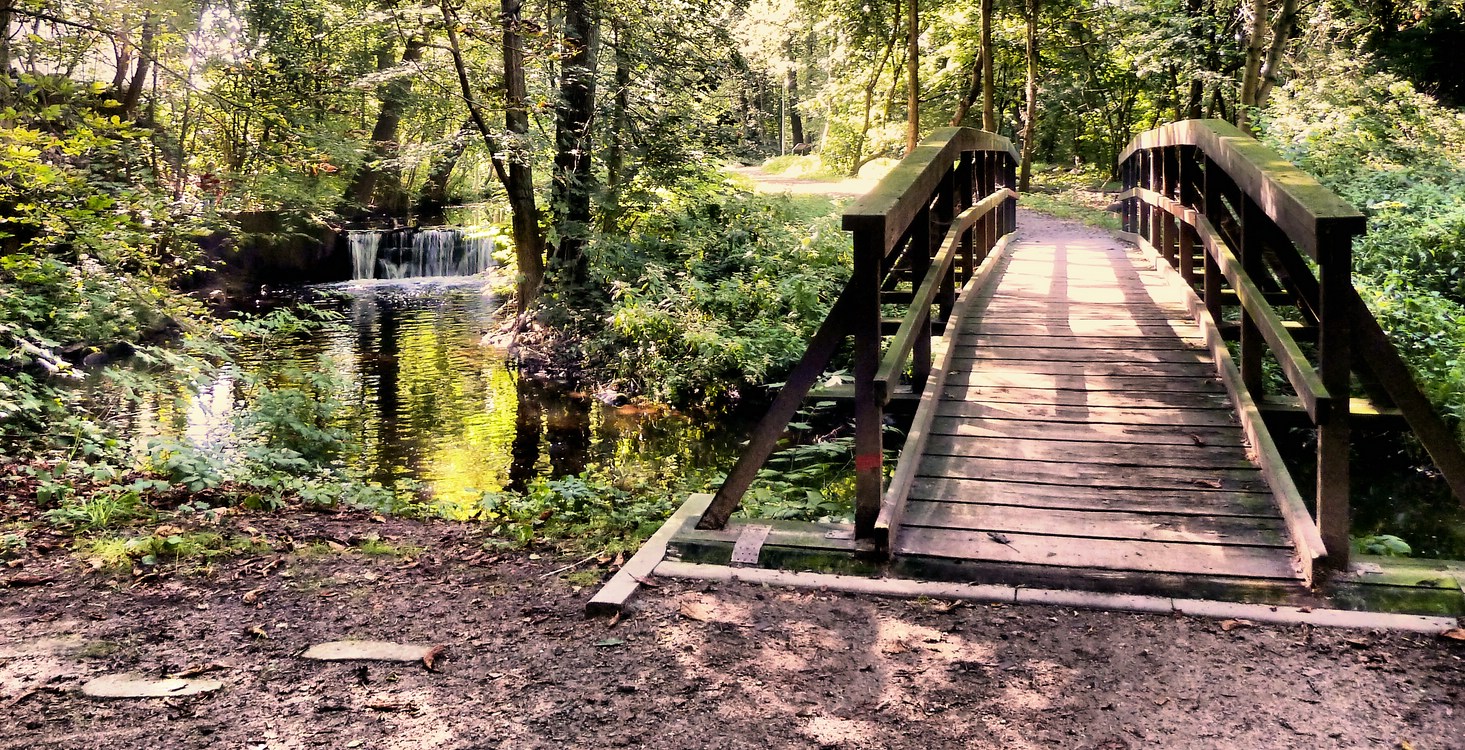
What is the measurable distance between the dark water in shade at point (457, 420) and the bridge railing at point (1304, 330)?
4828mm

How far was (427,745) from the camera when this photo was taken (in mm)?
2857

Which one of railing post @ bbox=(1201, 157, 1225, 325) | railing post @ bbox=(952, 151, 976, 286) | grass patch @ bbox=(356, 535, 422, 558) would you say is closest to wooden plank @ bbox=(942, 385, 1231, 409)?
railing post @ bbox=(1201, 157, 1225, 325)

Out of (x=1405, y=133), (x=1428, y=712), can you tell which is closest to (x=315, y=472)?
(x=1428, y=712)

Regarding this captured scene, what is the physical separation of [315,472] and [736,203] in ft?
34.1

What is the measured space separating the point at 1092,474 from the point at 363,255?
23136 millimetres

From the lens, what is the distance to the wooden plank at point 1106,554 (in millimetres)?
Result: 3766

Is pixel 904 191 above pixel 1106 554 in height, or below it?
above

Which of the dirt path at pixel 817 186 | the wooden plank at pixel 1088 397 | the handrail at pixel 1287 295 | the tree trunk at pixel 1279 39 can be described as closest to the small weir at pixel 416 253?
the dirt path at pixel 817 186

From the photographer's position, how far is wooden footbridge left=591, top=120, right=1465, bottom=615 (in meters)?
3.71

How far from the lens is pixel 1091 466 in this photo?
475cm

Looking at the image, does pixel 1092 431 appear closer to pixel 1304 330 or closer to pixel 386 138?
pixel 1304 330

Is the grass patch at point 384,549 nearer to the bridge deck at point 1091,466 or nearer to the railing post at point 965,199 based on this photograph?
the bridge deck at point 1091,466

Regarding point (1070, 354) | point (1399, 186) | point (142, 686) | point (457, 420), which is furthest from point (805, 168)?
point (142, 686)

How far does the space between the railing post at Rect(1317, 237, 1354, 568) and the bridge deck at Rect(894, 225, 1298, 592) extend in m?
0.21
